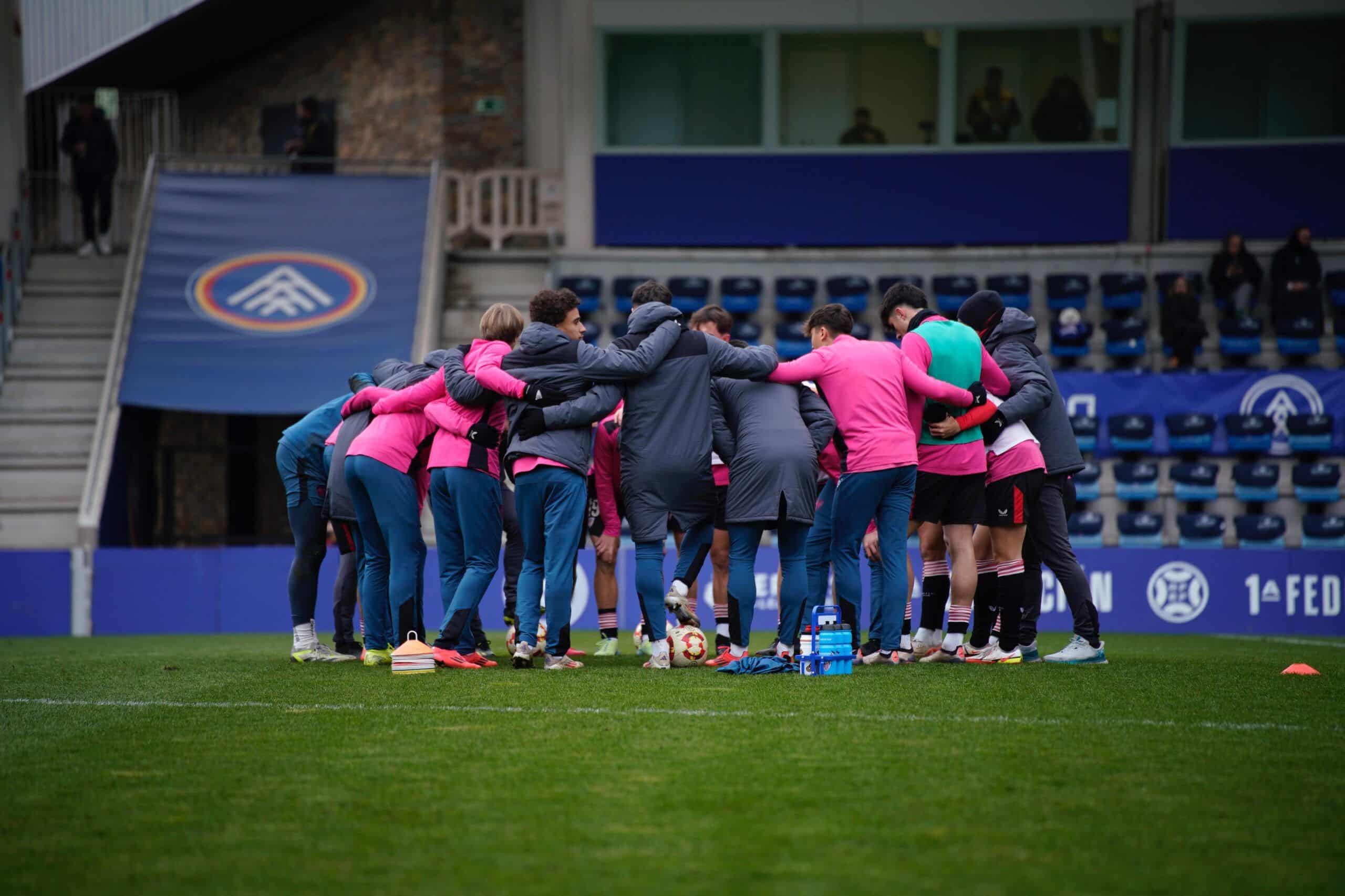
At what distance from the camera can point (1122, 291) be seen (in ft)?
62.9

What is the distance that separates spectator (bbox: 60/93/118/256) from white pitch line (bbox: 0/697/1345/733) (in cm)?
1612

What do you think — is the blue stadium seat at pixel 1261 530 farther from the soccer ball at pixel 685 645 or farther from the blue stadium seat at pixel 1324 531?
the soccer ball at pixel 685 645

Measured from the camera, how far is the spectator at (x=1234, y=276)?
18.8m

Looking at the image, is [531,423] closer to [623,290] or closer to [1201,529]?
[1201,529]

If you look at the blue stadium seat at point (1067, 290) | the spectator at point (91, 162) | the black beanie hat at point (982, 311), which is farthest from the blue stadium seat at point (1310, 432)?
the spectator at point (91, 162)

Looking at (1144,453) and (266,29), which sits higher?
(266,29)

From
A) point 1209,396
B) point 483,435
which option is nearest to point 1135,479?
point 1209,396

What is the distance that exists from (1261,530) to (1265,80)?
25.9 ft

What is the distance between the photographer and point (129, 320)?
18.5m

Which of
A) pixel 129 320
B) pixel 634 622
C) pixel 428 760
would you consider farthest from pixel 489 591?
pixel 428 760

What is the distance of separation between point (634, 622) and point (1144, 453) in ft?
23.2

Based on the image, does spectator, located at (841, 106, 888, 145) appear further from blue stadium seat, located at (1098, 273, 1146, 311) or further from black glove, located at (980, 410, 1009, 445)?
black glove, located at (980, 410, 1009, 445)

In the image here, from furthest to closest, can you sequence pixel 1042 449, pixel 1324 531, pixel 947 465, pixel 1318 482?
pixel 1318 482 < pixel 1324 531 < pixel 1042 449 < pixel 947 465

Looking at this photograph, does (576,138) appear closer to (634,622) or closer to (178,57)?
(178,57)
